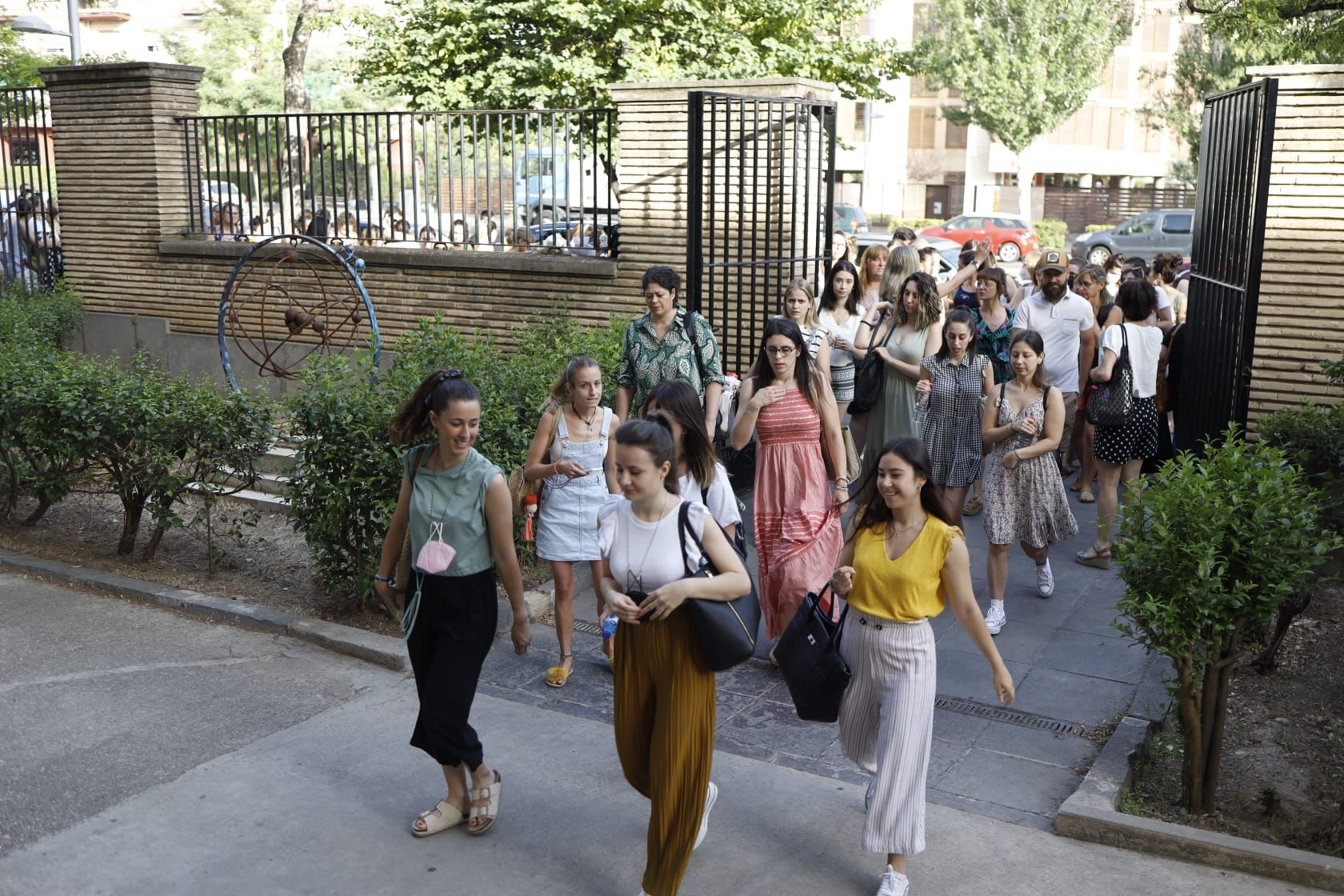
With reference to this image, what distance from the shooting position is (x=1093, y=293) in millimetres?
10320

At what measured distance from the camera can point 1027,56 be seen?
143 ft

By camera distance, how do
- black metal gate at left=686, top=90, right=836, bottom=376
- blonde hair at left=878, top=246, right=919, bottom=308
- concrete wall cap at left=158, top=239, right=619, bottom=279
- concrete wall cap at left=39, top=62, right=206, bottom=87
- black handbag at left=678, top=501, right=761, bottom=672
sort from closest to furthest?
black handbag at left=678, top=501, right=761, bottom=672 → blonde hair at left=878, top=246, right=919, bottom=308 → black metal gate at left=686, top=90, right=836, bottom=376 → concrete wall cap at left=158, top=239, right=619, bottom=279 → concrete wall cap at left=39, top=62, right=206, bottom=87

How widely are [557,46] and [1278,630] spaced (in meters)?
13.8

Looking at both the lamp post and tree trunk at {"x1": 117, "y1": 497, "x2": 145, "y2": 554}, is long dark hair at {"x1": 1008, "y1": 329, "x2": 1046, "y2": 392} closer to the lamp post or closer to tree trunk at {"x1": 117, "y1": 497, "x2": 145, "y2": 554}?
tree trunk at {"x1": 117, "y1": 497, "x2": 145, "y2": 554}

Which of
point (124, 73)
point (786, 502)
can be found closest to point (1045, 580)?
point (786, 502)

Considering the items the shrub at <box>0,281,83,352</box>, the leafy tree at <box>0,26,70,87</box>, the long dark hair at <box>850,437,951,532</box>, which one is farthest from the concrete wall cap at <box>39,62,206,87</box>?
the long dark hair at <box>850,437,951,532</box>

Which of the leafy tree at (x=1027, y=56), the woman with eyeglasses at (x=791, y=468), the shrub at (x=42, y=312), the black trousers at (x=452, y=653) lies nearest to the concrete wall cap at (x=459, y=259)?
the shrub at (x=42, y=312)

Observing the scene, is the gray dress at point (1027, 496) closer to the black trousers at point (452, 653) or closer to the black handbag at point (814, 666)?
the black handbag at point (814, 666)

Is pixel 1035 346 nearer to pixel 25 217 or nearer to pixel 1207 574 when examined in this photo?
pixel 1207 574

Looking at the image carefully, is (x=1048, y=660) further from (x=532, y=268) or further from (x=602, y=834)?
(x=532, y=268)

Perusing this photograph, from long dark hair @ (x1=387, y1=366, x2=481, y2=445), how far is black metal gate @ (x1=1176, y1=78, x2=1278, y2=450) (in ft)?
13.8

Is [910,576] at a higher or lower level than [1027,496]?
higher

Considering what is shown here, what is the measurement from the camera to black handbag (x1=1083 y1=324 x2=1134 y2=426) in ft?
26.1

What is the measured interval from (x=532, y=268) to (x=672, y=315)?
4.97 metres
